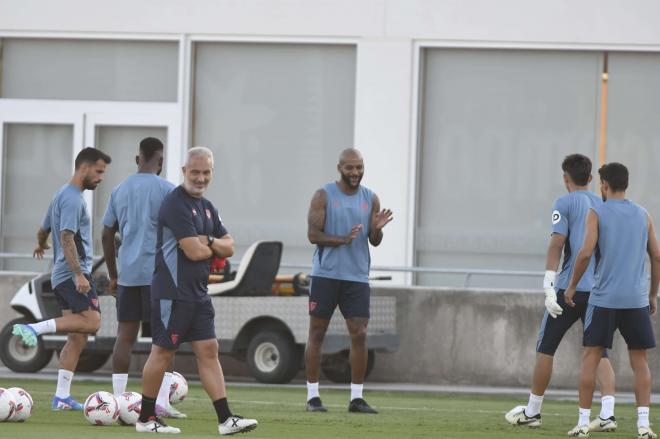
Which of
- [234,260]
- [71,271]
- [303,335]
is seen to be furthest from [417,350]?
[71,271]

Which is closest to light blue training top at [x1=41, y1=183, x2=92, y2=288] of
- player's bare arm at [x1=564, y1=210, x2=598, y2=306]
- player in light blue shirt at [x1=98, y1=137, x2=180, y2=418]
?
player in light blue shirt at [x1=98, y1=137, x2=180, y2=418]

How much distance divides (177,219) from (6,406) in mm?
2141

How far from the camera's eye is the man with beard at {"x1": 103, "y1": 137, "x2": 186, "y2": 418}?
12406 mm

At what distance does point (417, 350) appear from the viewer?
61.9 feet

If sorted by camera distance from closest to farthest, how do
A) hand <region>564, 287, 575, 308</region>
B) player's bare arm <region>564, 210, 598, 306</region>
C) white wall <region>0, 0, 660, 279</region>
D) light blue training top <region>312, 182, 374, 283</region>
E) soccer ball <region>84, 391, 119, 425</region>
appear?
player's bare arm <region>564, 210, 598, 306</region>, soccer ball <region>84, 391, 119, 425</region>, hand <region>564, 287, 575, 308</region>, light blue training top <region>312, 182, 374, 283</region>, white wall <region>0, 0, 660, 279</region>

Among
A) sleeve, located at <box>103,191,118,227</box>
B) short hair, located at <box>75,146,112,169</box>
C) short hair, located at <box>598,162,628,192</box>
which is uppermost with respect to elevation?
short hair, located at <box>75,146,112,169</box>

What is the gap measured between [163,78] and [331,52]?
7.73 feet

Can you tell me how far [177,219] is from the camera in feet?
34.2

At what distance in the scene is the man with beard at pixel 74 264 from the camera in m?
12.8

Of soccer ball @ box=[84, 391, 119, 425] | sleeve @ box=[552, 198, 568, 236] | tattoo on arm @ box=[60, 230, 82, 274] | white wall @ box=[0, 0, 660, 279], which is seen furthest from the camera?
white wall @ box=[0, 0, 660, 279]

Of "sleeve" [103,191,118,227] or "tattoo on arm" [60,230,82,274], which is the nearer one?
"sleeve" [103,191,118,227]

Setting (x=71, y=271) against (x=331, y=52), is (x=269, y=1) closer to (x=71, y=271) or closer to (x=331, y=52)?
(x=331, y=52)

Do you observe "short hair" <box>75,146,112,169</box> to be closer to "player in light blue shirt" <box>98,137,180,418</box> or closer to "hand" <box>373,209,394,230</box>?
"player in light blue shirt" <box>98,137,180,418</box>

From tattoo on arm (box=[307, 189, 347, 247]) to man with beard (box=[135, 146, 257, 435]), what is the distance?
119 inches
